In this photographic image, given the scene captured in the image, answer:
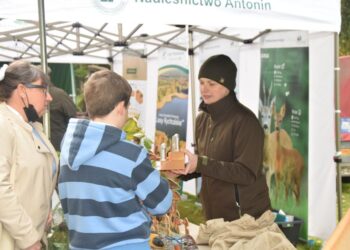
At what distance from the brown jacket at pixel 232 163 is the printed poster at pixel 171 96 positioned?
3.68 meters

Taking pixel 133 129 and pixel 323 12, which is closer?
pixel 133 129

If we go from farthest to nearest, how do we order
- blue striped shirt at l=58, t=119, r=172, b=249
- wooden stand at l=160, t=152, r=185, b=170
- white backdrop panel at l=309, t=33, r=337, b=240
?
1. white backdrop panel at l=309, t=33, r=337, b=240
2. wooden stand at l=160, t=152, r=185, b=170
3. blue striped shirt at l=58, t=119, r=172, b=249

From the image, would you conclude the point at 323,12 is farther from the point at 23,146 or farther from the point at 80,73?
the point at 80,73

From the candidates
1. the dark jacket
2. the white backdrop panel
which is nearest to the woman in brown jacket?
the white backdrop panel

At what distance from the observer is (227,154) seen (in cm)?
298

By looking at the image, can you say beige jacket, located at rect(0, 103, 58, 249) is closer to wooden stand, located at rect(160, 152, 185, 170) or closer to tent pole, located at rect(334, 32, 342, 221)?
wooden stand, located at rect(160, 152, 185, 170)

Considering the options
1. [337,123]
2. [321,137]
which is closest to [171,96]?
[321,137]

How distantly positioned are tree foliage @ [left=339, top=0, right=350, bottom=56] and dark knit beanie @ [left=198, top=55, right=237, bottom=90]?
47.1 feet

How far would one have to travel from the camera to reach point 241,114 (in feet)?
9.77

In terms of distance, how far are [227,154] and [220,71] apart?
510 mm

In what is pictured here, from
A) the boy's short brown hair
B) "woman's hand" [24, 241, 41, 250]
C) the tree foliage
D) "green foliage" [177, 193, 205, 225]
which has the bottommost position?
"green foliage" [177, 193, 205, 225]

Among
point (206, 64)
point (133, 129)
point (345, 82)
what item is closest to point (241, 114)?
point (206, 64)

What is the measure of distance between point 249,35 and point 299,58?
34.0 inches

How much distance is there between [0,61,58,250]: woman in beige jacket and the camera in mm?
2125
